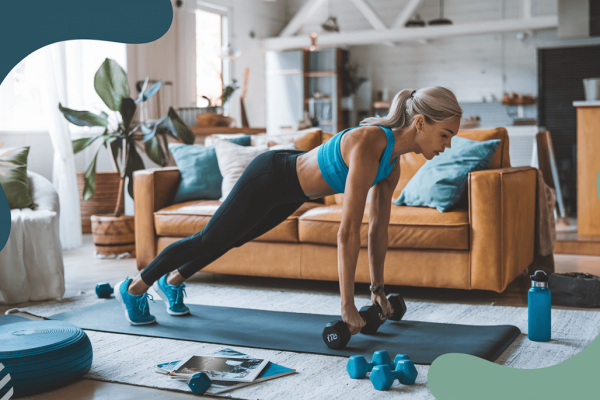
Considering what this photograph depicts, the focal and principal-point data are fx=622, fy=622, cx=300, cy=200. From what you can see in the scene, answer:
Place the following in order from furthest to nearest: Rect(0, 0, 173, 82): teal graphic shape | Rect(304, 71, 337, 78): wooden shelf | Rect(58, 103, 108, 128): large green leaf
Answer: Rect(304, 71, 337, 78): wooden shelf < Rect(58, 103, 108, 128): large green leaf < Rect(0, 0, 173, 82): teal graphic shape

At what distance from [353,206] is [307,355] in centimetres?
61

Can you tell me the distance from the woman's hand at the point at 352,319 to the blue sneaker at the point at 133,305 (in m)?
1.02

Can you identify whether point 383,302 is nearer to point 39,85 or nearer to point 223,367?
point 223,367

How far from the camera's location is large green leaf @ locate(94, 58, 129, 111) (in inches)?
193

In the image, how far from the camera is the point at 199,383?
199 centimetres

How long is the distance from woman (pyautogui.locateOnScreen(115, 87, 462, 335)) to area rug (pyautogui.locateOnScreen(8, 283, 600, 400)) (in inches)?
10.5

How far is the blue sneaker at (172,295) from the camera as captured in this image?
298 centimetres

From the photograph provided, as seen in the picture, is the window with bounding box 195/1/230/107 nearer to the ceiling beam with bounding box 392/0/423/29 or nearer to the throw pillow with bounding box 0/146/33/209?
the ceiling beam with bounding box 392/0/423/29

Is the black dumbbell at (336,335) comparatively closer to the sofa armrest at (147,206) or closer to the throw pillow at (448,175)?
the throw pillow at (448,175)

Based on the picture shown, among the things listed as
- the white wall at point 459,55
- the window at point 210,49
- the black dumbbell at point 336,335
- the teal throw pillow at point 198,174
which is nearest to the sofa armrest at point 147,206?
the teal throw pillow at point 198,174

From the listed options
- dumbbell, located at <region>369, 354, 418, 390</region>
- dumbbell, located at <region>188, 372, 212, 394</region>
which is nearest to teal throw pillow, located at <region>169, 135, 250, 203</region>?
dumbbell, located at <region>188, 372, 212, 394</region>

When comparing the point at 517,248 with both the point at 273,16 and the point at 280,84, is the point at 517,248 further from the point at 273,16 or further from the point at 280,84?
the point at 273,16

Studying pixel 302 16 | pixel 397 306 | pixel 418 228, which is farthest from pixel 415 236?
pixel 302 16

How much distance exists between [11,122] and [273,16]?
5892 millimetres
